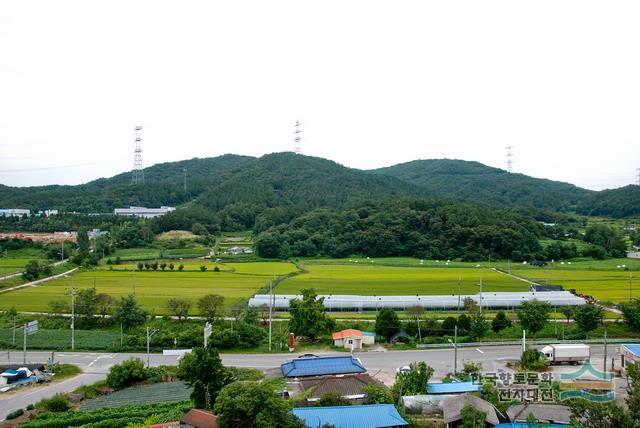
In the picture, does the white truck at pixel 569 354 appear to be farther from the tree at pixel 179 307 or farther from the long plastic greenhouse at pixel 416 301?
the tree at pixel 179 307

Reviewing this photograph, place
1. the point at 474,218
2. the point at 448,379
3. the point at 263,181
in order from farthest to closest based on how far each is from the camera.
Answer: the point at 263,181 → the point at 474,218 → the point at 448,379

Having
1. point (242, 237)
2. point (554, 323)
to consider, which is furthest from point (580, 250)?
point (242, 237)

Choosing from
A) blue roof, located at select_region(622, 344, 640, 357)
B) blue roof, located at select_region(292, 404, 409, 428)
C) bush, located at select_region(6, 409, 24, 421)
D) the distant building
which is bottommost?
bush, located at select_region(6, 409, 24, 421)

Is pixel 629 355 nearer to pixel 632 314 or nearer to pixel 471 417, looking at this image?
pixel 632 314

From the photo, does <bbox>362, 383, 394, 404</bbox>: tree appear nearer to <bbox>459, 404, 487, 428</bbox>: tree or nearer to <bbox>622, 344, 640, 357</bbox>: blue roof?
<bbox>459, 404, 487, 428</bbox>: tree

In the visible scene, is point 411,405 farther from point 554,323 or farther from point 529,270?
point 529,270

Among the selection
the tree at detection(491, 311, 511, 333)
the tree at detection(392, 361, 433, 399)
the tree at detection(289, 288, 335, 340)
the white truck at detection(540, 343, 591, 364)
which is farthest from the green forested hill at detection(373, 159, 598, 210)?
the tree at detection(392, 361, 433, 399)
